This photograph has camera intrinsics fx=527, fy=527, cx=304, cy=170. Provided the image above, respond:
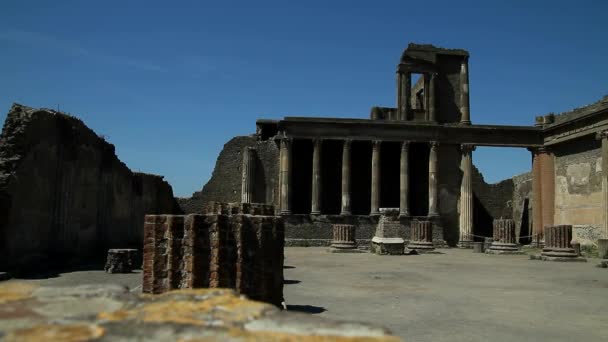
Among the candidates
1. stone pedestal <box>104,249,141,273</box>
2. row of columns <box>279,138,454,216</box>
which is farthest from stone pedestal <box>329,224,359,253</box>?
stone pedestal <box>104,249,141,273</box>

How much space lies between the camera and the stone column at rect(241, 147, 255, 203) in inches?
1112

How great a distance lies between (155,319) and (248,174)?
26371 mm

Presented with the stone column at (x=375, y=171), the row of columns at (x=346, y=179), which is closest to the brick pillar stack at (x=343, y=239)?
the row of columns at (x=346, y=179)

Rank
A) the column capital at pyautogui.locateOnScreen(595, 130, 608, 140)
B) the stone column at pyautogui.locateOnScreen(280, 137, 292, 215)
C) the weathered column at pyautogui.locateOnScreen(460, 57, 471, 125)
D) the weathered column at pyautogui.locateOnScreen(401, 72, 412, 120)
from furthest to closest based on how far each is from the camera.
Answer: the weathered column at pyautogui.locateOnScreen(460, 57, 471, 125)
the weathered column at pyautogui.locateOnScreen(401, 72, 412, 120)
the stone column at pyautogui.locateOnScreen(280, 137, 292, 215)
the column capital at pyautogui.locateOnScreen(595, 130, 608, 140)

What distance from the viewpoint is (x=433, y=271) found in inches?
512

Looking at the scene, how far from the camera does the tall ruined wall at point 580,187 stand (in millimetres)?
22812

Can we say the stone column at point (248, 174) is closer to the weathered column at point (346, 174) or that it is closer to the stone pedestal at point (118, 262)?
the weathered column at point (346, 174)

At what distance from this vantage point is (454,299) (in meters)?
8.11

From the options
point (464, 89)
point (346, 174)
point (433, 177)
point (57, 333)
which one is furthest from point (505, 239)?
point (57, 333)

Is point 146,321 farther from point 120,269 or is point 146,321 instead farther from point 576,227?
point 576,227

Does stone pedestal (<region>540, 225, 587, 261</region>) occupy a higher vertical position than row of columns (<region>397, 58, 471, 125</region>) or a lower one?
lower

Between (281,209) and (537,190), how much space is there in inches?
529

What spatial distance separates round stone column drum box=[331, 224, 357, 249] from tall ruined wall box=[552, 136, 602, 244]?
10.4 metres

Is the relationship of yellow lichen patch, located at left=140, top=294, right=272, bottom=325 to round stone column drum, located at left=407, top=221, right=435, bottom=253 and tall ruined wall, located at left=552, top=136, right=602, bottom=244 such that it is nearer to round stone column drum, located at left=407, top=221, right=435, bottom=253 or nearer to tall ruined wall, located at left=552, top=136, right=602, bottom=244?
round stone column drum, located at left=407, top=221, right=435, bottom=253
